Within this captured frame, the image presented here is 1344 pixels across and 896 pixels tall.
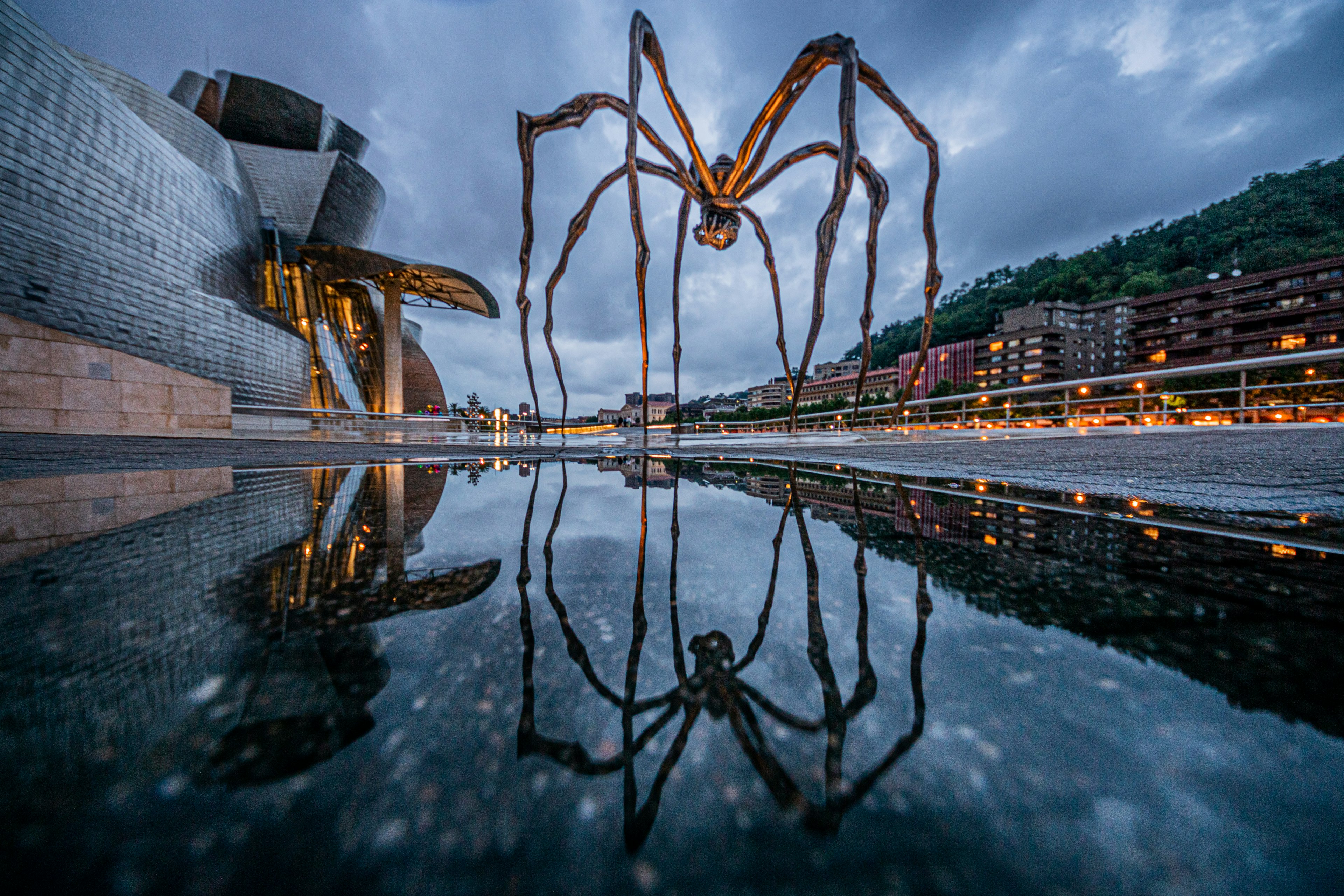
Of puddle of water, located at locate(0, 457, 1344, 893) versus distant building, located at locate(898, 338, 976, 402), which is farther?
distant building, located at locate(898, 338, 976, 402)

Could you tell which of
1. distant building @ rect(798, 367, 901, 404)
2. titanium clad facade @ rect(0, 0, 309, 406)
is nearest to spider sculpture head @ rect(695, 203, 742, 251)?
titanium clad facade @ rect(0, 0, 309, 406)

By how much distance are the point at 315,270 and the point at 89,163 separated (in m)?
10.9

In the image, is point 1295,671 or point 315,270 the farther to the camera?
point 315,270

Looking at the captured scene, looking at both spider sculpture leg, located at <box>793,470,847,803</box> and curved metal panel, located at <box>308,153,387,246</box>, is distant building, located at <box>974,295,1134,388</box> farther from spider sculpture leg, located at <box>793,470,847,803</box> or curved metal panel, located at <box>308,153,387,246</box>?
spider sculpture leg, located at <box>793,470,847,803</box>

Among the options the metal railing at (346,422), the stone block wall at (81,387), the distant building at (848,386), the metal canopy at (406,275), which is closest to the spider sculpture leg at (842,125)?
the metal railing at (346,422)

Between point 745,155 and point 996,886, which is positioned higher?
point 745,155

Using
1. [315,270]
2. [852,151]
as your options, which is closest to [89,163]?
[315,270]

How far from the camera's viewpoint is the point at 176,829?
0.89ft

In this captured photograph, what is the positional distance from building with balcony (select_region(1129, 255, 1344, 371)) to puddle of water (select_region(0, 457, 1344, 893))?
181ft

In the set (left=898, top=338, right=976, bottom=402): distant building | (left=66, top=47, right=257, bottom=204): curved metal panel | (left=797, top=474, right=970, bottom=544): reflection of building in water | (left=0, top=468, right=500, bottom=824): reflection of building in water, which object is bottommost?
(left=797, top=474, right=970, bottom=544): reflection of building in water

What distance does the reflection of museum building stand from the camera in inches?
331

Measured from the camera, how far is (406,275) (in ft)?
69.4

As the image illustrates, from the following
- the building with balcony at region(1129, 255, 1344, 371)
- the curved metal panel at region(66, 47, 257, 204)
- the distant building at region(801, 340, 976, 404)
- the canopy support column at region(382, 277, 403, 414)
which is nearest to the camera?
the curved metal panel at region(66, 47, 257, 204)

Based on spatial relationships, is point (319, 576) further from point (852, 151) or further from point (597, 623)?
point (852, 151)
